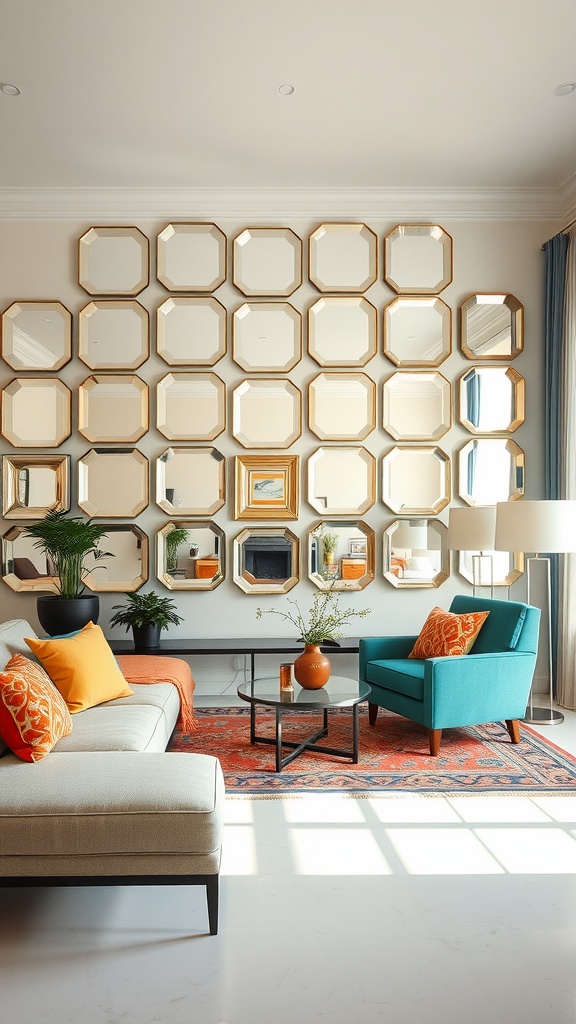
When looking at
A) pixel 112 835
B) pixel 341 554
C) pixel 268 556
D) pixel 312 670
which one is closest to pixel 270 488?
pixel 268 556

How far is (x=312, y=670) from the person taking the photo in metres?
3.71

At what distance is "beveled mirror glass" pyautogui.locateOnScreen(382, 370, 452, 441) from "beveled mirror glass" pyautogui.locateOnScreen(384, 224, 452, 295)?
59 cm

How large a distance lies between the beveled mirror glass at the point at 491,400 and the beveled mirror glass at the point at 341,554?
41.8 inches

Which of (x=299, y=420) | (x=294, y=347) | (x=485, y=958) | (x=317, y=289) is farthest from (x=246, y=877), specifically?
(x=317, y=289)

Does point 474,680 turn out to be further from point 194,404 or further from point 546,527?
point 194,404

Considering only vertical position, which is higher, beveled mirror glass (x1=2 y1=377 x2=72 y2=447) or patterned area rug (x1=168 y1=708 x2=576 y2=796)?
beveled mirror glass (x1=2 y1=377 x2=72 y2=447)

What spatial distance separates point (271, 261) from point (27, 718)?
11.7ft

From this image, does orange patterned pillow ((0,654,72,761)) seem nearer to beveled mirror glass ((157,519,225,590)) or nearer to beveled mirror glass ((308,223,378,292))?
beveled mirror glass ((157,519,225,590))

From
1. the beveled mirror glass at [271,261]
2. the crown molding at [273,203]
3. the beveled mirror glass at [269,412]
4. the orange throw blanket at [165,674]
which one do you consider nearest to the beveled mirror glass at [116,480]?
the beveled mirror glass at [269,412]

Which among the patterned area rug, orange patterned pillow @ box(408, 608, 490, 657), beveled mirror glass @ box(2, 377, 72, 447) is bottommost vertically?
the patterned area rug

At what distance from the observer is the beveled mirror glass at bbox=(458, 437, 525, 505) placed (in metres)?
5.14

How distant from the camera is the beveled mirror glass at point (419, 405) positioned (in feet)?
16.8

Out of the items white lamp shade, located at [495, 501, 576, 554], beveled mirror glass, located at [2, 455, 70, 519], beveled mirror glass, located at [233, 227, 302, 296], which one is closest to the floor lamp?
white lamp shade, located at [495, 501, 576, 554]

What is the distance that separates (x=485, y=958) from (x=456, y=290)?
4.21m
